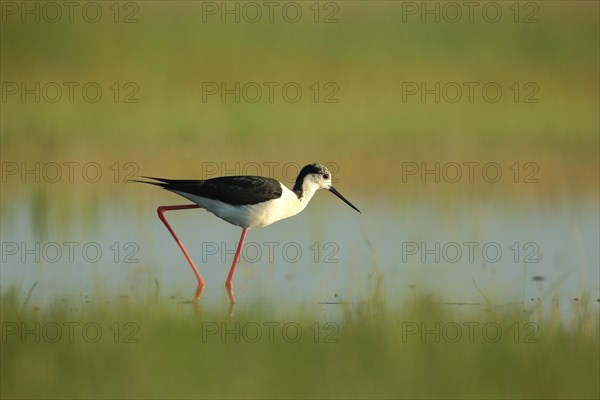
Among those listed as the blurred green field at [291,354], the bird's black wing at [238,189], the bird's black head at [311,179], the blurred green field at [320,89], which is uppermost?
the blurred green field at [320,89]

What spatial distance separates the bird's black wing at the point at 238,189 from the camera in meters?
9.67

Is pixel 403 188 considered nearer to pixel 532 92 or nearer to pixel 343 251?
pixel 343 251

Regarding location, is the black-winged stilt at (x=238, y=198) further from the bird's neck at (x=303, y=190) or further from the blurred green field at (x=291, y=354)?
the blurred green field at (x=291, y=354)

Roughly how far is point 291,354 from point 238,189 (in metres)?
2.96

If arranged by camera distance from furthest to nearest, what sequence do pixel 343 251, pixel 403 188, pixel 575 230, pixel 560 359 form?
pixel 403 188, pixel 575 230, pixel 343 251, pixel 560 359

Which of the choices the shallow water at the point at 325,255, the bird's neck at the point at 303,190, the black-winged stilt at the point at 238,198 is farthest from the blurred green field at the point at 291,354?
the bird's neck at the point at 303,190

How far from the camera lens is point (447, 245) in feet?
34.2

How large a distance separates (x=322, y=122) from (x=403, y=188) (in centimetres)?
470

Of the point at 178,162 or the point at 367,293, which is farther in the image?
the point at 178,162

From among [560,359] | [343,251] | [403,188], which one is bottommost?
[560,359]

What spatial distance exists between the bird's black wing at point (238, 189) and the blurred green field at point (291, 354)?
1.85 metres

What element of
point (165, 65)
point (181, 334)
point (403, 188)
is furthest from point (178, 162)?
point (181, 334)

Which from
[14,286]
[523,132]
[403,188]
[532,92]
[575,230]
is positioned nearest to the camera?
[14,286]

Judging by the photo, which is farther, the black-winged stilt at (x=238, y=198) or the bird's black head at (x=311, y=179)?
the bird's black head at (x=311, y=179)
